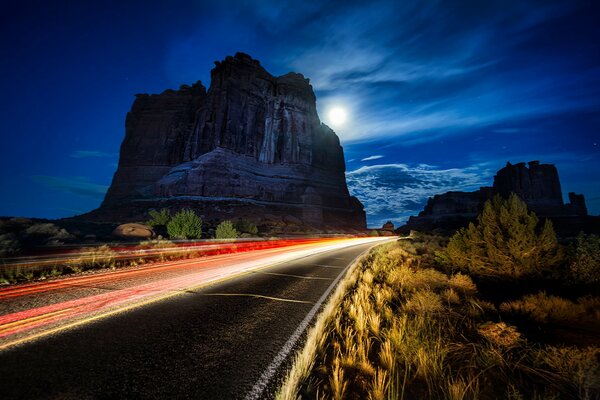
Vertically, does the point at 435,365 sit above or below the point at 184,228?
below

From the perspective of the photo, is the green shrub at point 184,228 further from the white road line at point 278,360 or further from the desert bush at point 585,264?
the desert bush at point 585,264

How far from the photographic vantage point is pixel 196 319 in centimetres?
423

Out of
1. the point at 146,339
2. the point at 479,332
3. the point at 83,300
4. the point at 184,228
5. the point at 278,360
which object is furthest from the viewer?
the point at 184,228

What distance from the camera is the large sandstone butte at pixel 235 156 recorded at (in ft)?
196

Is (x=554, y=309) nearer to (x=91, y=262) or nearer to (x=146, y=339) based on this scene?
(x=146, y=339)

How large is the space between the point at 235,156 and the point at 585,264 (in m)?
65.1

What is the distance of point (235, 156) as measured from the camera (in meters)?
65.9

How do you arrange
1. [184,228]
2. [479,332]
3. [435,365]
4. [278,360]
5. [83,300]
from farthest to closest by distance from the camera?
[184,228], [83,300], [479,332], [278,360], [435,365]

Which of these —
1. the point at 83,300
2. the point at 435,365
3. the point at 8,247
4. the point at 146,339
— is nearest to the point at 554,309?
the point at 435,365

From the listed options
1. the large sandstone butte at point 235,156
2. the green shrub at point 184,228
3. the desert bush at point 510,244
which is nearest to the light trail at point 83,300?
the desert bush at point 510,244

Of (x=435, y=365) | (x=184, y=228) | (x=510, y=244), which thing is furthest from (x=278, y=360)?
(x=184, y=228)

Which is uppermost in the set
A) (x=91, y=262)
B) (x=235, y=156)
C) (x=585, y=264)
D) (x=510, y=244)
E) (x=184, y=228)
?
(x=235, y=156)

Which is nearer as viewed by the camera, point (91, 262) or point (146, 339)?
point (146, 339)

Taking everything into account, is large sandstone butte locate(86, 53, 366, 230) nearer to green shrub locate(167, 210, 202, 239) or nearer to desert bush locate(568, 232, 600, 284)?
green shrub locate(167, 210, 202, 239)
